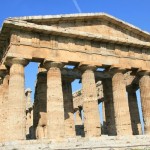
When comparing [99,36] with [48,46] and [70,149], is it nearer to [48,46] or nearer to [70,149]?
[48,46]

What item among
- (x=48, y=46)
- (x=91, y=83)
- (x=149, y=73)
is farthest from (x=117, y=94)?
(x=48, y=46)

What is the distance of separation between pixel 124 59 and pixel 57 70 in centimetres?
609

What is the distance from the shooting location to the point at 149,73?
26.1 m

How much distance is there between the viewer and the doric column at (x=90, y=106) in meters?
21.8

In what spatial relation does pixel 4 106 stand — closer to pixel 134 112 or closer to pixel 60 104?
pixel 60 104

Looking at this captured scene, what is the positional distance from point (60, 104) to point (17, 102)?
9.89 ft

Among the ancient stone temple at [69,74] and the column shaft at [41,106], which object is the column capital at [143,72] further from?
the column shaft at [41,106]

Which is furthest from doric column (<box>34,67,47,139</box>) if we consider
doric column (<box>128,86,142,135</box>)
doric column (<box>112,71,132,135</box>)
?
doric column (<box>128,86,142,135</box>)

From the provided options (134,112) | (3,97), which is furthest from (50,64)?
(134,112)

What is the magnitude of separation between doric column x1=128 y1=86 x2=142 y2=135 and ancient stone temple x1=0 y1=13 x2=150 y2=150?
329 centimetres

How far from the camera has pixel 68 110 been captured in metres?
25.9

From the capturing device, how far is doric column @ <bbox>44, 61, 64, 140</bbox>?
20500 millimetres

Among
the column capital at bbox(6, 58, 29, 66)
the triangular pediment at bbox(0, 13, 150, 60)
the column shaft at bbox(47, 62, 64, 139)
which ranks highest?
the triangular pediment at bbox(0, 13, 150, 60)

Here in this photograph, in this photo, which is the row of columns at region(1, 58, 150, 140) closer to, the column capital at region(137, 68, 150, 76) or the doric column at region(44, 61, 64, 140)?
the doric column at region(44, 61, 64, 140)
